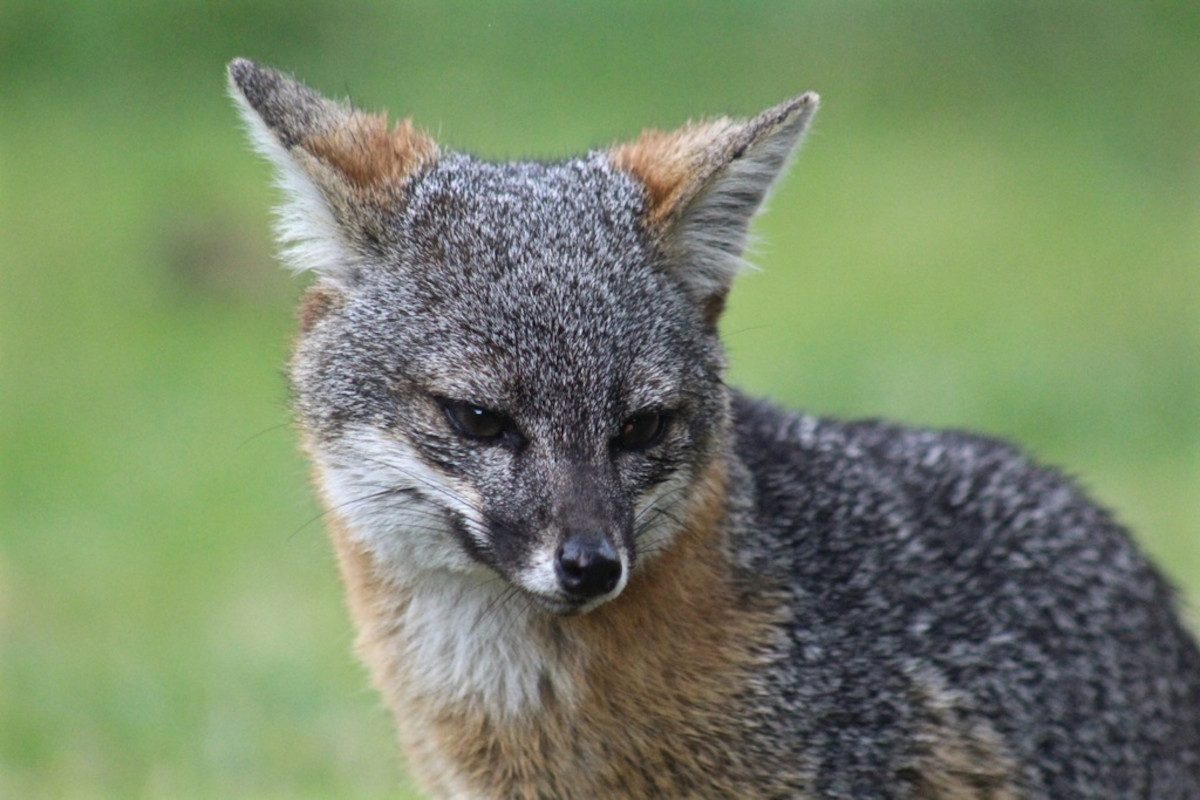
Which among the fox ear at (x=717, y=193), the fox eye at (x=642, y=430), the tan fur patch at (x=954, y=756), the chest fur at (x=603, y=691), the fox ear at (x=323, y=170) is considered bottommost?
the chest fur at (x=603, y=691)

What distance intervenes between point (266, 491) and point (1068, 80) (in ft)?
32.7

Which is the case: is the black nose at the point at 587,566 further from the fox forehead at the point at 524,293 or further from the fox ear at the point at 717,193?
the fox ear at the point at 717,193

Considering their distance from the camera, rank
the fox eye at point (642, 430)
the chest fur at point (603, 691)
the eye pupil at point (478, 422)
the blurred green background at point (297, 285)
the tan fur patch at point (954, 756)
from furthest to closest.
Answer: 1. the blurred green background at point (297, 285)
2. the tan fur patch at point (954, 756)
3. the chest fur at point (603, 691)
4. the fox eye at point (642, 430)
5. the eye pupil at point (478, 422)

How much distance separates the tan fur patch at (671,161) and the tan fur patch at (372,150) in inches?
27.2

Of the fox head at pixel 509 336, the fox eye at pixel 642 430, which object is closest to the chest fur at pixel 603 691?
the fox head at pixel 509 336

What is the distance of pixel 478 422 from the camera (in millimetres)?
4969

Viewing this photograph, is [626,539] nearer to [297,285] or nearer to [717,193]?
[717,193]

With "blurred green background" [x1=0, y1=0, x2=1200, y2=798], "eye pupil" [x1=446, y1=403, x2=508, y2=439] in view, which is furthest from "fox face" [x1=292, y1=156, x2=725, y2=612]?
"blurred green background" [x1=0, y1=0, x2=1200, y2=798]

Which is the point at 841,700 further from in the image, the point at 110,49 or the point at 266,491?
the point at 110,49

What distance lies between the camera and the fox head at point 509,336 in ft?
16.1

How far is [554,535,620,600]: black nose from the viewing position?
4.65 metres

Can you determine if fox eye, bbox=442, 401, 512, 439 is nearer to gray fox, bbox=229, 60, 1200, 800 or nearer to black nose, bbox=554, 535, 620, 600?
gray fox, bbox=229, 60, 1200, 800

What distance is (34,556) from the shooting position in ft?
34.8

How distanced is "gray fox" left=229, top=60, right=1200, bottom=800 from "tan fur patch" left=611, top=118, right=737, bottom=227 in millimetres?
16
